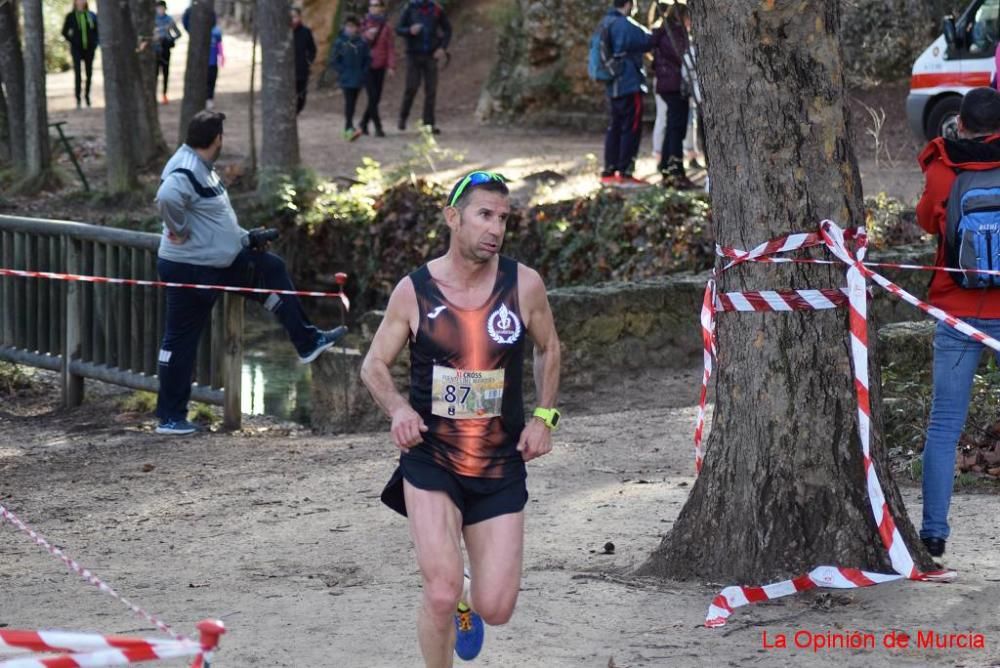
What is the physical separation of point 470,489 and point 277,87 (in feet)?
46.2

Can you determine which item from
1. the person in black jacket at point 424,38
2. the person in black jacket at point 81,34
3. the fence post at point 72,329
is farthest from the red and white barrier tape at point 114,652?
the person in black jacket at point 81,34

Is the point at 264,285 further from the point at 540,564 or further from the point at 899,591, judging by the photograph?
the point at 899,591

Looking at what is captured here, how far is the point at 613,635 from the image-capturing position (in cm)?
576

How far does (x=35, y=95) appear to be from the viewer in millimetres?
20500

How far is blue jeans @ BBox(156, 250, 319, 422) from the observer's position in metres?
10.7

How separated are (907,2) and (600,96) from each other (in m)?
5.13

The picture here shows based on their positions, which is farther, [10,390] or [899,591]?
[10,390]

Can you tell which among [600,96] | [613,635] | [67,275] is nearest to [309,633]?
[613,635]

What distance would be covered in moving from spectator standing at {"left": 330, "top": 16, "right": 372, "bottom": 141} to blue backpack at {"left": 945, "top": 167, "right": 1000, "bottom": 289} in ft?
59.0

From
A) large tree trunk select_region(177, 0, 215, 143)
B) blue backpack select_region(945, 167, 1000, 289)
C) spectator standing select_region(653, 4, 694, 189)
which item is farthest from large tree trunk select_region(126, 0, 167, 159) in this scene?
blue backpack select_region(945, 167, 1000, 289)

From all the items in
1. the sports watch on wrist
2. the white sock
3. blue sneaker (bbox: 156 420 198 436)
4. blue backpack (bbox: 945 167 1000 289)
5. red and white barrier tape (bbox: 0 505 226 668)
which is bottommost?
blue sneaker (bbox: 156 420 198 436)

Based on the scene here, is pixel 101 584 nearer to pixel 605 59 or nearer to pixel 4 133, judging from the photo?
pixel 605 59

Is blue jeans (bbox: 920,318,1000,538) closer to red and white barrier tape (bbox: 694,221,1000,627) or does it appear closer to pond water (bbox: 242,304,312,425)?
red and white barrier tape (bbox: 694,221,1000,627)

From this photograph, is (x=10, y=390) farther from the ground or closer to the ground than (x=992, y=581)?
closer to the ground
